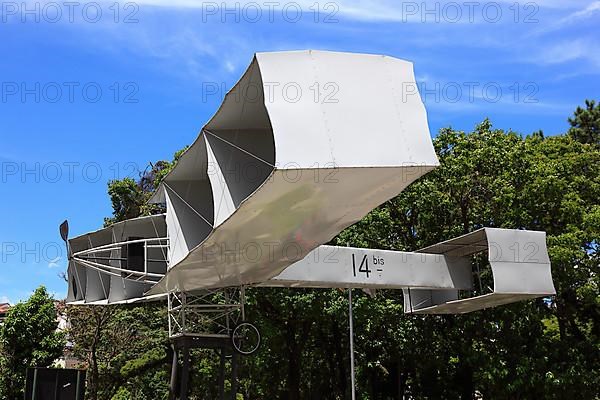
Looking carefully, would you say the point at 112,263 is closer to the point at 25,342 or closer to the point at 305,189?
the point at 25,342

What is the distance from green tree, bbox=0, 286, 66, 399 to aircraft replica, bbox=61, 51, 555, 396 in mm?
9428

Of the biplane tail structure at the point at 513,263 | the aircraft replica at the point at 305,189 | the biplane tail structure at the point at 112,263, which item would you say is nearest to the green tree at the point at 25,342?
the biplane tail structure at the point at 112,263

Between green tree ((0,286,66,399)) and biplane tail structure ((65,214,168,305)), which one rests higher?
biplane tail structure ((65,214,168,305))

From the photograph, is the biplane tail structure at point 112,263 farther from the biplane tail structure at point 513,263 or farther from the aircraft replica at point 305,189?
the biplane tail structure at point 513,263

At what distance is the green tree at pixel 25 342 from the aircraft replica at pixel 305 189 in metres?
9.43

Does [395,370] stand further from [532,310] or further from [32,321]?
[32,321]

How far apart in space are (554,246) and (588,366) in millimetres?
3983

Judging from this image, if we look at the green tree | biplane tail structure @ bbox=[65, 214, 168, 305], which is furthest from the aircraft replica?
the green tree

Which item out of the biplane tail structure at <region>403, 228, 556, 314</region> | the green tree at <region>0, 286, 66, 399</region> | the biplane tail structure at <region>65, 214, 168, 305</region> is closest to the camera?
the biplane tail structure at <region>403, 228, 556, 314</region>

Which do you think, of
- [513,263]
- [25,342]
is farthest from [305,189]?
[25,342]

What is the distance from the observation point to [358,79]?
819cm

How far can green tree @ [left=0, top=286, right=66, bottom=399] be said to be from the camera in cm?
2175

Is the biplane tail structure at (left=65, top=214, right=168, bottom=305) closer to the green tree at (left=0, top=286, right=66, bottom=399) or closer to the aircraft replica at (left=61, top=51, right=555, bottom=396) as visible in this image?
the aircraft replica at (left=61, top=51, right=555, bottom=396)

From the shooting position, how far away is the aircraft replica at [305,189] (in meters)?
7.84
